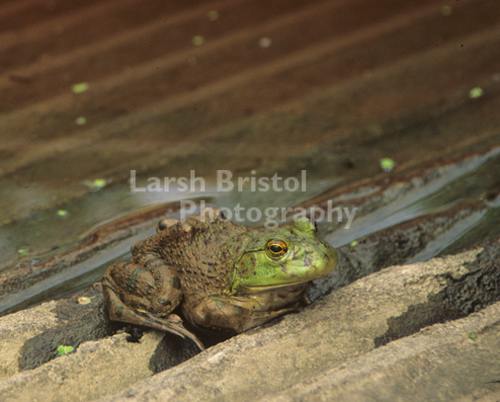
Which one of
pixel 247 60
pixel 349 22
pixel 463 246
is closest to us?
pixel 463 246

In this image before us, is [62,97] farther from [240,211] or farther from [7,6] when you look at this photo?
[240,211]

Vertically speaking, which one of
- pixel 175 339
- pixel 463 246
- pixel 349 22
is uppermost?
pixel 349 22

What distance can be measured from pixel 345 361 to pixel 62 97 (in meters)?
3.92

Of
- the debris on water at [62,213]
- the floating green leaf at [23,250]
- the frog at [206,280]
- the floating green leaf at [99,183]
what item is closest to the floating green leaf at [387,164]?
the frog at [206,280]

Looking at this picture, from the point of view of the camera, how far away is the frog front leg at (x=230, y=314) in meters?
2.63

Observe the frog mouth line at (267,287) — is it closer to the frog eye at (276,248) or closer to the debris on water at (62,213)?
the frog eye at (276,248)

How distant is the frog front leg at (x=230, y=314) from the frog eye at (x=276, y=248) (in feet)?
1.15

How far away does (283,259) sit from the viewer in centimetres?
251

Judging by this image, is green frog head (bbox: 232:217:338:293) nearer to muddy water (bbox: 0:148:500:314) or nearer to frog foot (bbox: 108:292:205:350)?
frog foot (bbox: 108:292:205:350)

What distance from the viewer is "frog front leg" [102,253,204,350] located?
8.62ft

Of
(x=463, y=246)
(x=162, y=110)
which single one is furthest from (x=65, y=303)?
(x=463, y=246)

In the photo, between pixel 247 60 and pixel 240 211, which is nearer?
pixel 240 211

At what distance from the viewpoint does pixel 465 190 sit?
3775 mm

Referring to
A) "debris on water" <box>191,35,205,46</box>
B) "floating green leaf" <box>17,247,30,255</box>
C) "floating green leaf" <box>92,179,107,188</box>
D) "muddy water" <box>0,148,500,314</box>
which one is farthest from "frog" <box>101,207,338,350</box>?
"debris on water" <box>191,35,205,46</box>
